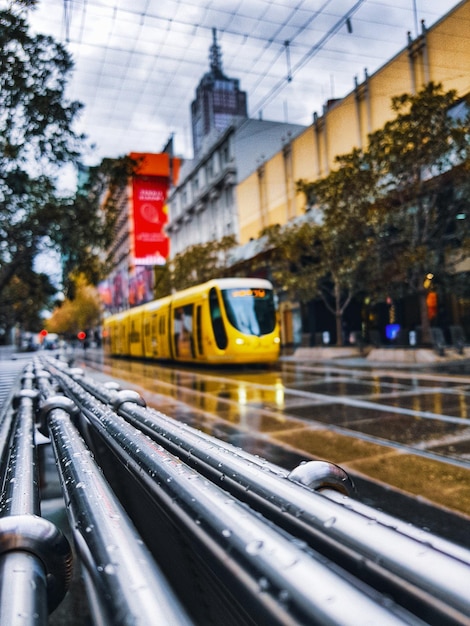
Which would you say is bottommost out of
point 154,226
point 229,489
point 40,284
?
point 229,489

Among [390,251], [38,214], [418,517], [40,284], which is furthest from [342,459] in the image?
[390,251]

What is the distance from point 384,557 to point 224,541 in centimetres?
24

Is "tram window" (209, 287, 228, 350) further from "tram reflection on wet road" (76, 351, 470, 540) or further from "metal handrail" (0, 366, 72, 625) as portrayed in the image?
"metal handrail" (0, 366, 72, 625)

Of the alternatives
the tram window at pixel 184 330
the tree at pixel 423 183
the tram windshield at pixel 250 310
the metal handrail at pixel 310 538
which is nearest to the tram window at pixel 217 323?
the tram windshield at pixel 250 310

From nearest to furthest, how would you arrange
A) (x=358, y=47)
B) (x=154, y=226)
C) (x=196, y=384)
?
(x=358, y=47) < (x=196, y=384) < (x=154, y=226)

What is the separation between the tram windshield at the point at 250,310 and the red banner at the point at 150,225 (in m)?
50.1

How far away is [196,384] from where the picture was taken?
13461 mm

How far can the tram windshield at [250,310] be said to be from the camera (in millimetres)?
16953

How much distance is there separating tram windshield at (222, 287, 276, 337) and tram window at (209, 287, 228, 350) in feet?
1.06

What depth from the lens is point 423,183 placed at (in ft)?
57.0

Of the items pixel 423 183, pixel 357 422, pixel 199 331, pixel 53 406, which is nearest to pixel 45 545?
pixel 53 406

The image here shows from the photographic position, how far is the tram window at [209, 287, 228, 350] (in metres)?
17.0

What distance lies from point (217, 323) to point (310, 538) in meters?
16.3

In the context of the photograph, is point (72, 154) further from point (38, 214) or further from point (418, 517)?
point (418, 517)
